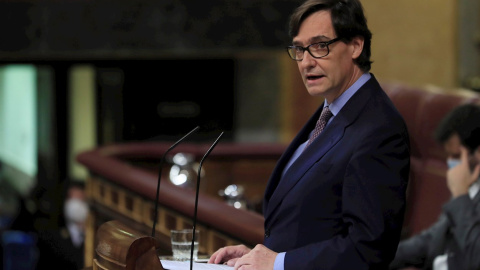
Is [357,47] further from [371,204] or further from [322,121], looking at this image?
[371,204]

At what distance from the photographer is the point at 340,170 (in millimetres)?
1666

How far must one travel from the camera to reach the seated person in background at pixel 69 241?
6.13 m

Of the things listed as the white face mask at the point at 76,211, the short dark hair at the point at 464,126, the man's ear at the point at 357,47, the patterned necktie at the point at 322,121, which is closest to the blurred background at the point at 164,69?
the white face mask at the point at 76,211

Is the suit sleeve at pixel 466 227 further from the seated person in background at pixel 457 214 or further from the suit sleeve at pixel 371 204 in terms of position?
the suit sleeve at pixel 371 204

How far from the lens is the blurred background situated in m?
6.98

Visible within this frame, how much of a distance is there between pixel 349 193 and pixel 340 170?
6cm

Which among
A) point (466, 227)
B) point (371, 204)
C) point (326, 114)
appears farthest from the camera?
point (466, 227)

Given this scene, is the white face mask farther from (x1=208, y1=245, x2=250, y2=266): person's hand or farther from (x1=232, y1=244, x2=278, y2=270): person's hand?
(x1=232, y1=244, x2=278, y2=270): person's hand

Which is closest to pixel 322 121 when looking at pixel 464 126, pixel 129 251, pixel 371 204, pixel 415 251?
pixel 371 204

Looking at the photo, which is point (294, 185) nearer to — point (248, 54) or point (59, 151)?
point (248, 54)

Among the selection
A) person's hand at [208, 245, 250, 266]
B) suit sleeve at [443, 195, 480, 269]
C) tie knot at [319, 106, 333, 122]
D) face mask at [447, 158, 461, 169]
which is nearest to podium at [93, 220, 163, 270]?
person's hand at [208, 245, 250, 266]

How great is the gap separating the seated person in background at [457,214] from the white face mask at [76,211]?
339cm

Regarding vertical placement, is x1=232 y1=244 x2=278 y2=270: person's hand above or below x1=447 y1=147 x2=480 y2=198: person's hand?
above

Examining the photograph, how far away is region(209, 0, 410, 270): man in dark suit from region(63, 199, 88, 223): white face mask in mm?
4849
